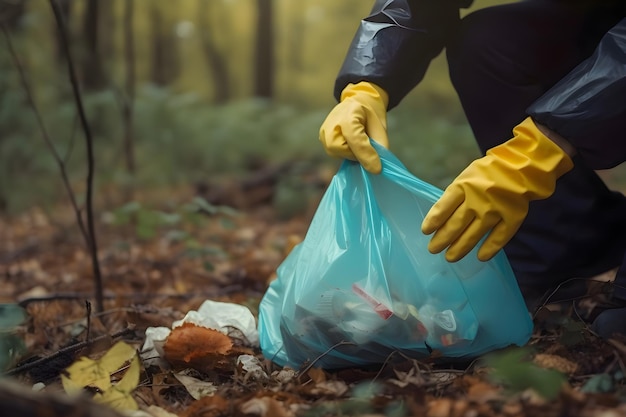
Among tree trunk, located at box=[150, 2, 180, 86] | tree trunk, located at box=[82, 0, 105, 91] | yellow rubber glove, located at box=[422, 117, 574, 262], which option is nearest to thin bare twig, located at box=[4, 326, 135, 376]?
yellow rubber glove, located at box=[422, 117, 574, 262]

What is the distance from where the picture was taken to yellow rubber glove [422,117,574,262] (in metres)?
1.20

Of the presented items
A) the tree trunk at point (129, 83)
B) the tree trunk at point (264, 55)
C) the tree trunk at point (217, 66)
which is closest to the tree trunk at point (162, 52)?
the tree trunk at point (217, 66)

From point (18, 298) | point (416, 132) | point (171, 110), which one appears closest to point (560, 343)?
point (18, 298)

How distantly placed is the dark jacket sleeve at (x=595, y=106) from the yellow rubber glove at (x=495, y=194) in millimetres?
37

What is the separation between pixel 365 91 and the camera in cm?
150

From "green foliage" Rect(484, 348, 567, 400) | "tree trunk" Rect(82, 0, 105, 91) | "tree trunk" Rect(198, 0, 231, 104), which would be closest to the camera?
"green foliage" Rect(484, 348, 567, 400)

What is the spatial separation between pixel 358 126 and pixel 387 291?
37 cm

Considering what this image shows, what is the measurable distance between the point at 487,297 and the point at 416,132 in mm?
4276

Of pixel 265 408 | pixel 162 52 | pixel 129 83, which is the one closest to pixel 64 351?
pixel 265 408

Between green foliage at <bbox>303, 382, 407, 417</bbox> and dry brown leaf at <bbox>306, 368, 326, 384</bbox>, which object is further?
dry brown leaf at <bbox>306, 368, 326, 384</bbox>

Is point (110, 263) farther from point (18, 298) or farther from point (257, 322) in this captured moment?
point (257, 322)

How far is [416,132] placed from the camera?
5.43 metres

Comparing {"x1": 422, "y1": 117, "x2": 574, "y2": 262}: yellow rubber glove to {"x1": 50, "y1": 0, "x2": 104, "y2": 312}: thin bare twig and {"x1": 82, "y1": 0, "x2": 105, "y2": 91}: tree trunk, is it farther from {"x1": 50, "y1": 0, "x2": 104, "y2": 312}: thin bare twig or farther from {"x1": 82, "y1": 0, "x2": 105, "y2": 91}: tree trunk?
{"x1": 82, "y1": 0, "x2": 105, "y2": 91}: tree trunk

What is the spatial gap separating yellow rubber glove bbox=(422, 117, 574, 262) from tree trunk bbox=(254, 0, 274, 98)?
7.82m
